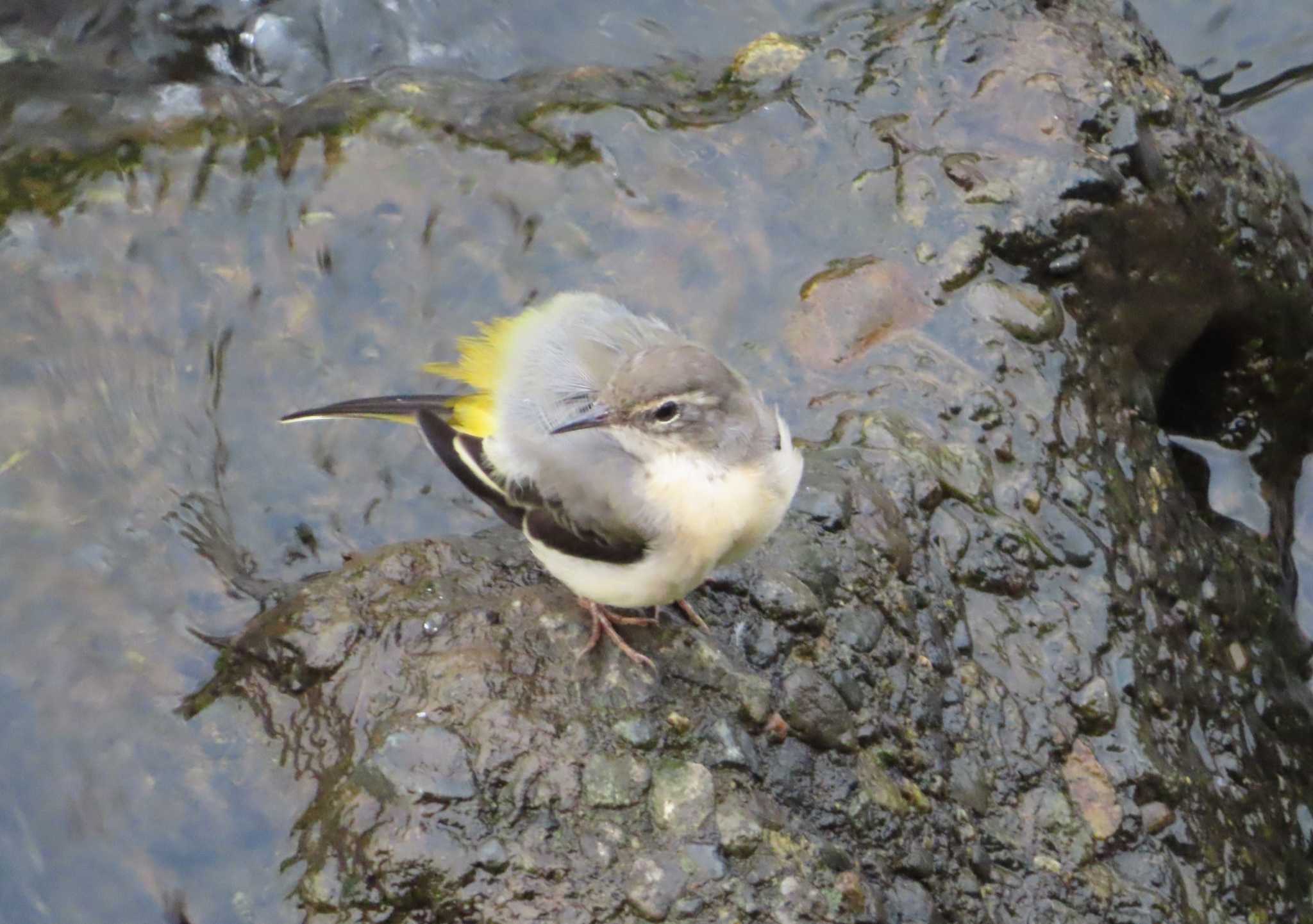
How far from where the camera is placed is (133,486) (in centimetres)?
627

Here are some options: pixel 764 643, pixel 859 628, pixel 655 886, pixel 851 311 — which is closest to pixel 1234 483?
pixel 851 311

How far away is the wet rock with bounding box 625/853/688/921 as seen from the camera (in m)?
4.28

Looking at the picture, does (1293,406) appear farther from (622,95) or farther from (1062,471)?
(622,95)

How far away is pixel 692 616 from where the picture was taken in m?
5.35

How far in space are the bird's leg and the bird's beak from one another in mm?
912

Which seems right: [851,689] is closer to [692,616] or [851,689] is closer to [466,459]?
[692,616]

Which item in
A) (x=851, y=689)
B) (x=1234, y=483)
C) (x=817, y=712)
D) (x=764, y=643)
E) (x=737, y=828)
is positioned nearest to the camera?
(x=737, y=828)

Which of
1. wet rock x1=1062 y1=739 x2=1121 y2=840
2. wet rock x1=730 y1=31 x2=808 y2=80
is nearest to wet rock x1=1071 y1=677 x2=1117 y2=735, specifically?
wet rock x1=1062 y1=739 x2=1121 y2=840

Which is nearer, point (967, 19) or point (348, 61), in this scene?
point (967, 19)

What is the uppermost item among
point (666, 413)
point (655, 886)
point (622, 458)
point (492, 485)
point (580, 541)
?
point (666, 413)

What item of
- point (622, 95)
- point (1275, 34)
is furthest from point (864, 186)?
point (1275, 34)

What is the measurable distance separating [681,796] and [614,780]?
24 centimetres

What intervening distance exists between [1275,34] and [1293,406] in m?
3.90

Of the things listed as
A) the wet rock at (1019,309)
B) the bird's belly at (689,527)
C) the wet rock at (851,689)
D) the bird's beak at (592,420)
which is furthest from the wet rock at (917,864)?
the wet rock at (1019,309)
